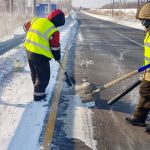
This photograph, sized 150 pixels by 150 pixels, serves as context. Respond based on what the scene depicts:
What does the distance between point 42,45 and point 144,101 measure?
7.53 feet

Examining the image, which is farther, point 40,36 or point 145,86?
point 40,36

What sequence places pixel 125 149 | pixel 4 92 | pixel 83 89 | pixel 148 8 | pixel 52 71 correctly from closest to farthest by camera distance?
1. pixel 125 149
2. pixel 148 8
3. pixel 83 89
4. pixel 4 92
5. pixel 52 71

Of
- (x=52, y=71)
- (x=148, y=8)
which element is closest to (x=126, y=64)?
(x=52, y=71)

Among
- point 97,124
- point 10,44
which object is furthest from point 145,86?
point 10,44

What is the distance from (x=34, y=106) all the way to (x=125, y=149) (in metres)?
2.27

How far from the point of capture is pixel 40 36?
6891 mm

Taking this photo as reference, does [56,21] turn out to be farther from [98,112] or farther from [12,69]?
[12,69]

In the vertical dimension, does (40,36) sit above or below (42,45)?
above

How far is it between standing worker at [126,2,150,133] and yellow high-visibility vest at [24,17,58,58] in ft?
6.41

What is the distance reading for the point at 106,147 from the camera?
501cm

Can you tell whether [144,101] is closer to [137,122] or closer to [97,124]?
[137,122]

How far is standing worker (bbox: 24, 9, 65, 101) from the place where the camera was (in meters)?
6.88

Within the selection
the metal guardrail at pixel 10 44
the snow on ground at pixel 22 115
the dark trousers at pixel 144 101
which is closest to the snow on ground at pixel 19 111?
the snow on ground at pixel 22 115

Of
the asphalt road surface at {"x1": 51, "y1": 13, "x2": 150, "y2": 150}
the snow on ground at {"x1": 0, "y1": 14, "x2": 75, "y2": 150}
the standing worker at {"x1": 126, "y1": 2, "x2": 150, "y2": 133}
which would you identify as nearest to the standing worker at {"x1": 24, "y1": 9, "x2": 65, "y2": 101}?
the snow on ground at {"x1": 0, "y1": 14, "x2": 75, "y2": 150}
